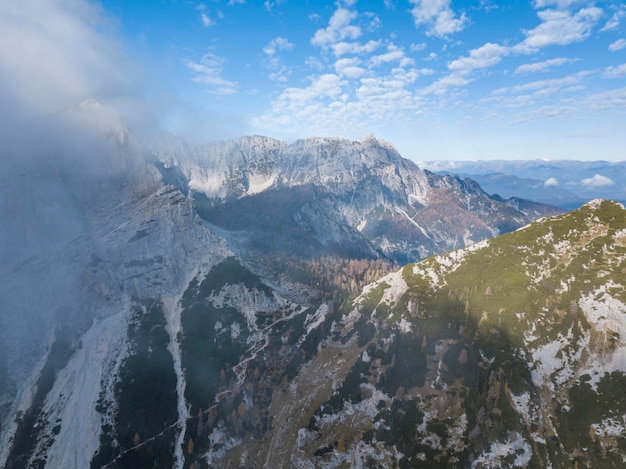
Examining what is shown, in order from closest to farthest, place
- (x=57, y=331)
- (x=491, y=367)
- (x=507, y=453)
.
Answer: (x=507, y=453) < (x=491, y=367) < (x=57, y=331)

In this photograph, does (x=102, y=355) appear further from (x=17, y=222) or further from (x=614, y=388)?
(x=614, y=388)

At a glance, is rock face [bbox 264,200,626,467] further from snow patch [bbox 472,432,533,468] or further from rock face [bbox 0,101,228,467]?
rock face [bbox 0,101,228,467]

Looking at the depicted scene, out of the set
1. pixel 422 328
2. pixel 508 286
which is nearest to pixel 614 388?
pixel 508 286

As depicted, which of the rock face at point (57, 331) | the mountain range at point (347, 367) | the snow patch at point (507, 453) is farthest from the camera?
the rock face at point (57, 331)

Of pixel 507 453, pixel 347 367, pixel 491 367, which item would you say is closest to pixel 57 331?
pixel 347 367

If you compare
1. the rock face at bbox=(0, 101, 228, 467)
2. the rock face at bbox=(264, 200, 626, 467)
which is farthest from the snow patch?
the rock face at bbox=(0, 101, 228, 467)

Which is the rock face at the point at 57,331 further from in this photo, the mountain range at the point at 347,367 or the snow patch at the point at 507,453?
the snow patch at the point at 507,453

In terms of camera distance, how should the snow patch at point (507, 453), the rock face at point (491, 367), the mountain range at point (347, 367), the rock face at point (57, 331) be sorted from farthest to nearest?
the rock face at point (57, 331) < the mountain range at point (347, 367) < the rock face at point (491, 367) < the snow patch at point (507, 453)

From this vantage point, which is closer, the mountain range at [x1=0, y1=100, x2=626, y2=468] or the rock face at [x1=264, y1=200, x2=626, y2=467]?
the rock face at [x1=264, y1=200, x2=626, y2=467]

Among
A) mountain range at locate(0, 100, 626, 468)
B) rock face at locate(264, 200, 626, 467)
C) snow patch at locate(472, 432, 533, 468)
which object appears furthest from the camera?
mountain range at locate(0, 100, 626, 468)

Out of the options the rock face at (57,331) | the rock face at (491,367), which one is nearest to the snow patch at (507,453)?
the rock face at (491,367)

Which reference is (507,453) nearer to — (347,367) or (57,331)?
(347,367)

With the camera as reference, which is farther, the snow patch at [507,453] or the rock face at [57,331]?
the rock face at [57,331]
